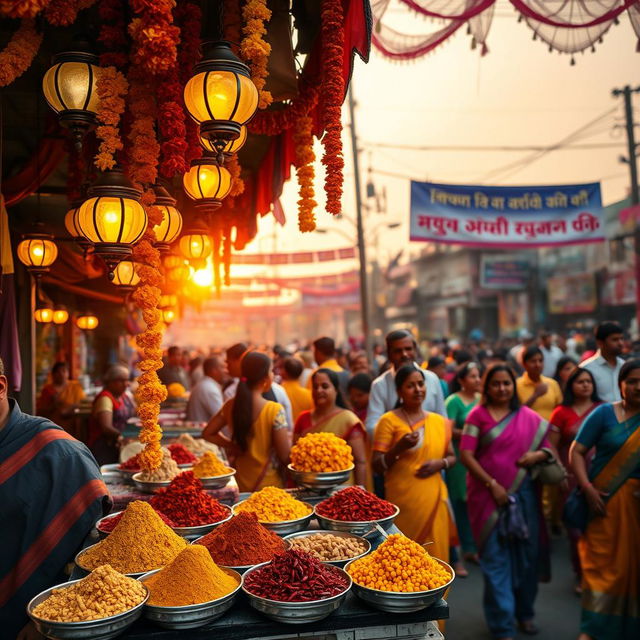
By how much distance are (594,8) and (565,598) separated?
4961 mm

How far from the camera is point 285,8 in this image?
12.0ft

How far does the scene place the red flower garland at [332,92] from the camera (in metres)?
3.03

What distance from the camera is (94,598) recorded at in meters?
2.12

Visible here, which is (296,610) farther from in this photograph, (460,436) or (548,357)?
(548,357)

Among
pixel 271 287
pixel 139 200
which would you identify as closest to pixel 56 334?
pixel 139 200

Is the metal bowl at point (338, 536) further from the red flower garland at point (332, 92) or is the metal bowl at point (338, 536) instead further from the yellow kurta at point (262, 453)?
the red flower garland at point (332, 92)

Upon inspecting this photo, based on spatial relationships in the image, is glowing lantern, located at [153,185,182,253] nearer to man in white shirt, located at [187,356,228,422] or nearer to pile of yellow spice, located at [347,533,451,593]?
man in white shirt, located at [187,356,228,422]

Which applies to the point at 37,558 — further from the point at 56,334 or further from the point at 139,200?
the point at 56,334

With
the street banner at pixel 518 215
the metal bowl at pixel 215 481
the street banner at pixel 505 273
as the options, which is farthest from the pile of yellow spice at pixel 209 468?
the street banner at pixel 505 273

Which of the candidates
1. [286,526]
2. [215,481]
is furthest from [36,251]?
[286,526]

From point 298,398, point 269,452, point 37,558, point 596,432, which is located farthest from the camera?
point 298,398

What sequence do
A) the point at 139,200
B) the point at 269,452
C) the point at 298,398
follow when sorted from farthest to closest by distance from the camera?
the point at 298,398 → the point at 269,452 → the point at 139,200

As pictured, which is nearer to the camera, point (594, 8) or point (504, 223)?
point (594, 8)

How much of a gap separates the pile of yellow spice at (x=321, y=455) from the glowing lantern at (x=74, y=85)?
8.00 ft
